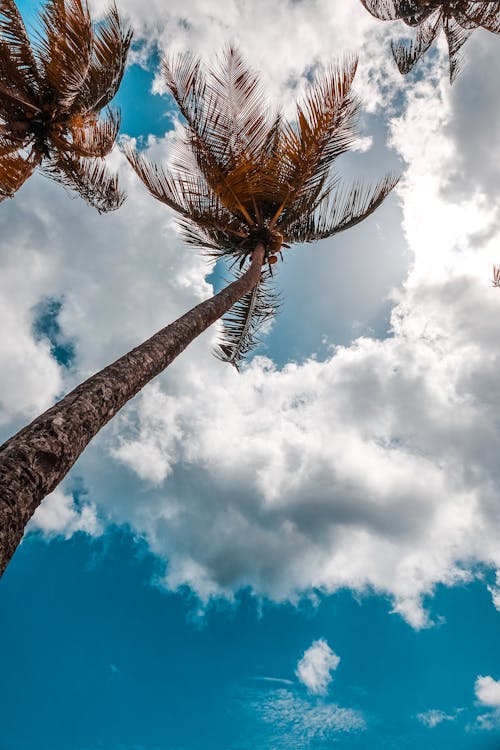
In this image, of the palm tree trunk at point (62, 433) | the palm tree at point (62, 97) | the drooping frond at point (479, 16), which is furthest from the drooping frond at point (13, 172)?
the drooping frond at point (479, 16)

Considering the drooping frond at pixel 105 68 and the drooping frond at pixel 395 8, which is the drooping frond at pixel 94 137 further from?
the drooping frond at pixel 395 8

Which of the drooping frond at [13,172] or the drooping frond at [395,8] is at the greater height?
the drooping frond at [395,8]

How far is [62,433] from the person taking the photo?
2.91 metres

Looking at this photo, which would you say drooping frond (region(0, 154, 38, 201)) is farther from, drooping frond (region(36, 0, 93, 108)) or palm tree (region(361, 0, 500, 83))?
palm tree (region(361, 0, 500, 83))

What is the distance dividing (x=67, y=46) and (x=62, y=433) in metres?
7.40

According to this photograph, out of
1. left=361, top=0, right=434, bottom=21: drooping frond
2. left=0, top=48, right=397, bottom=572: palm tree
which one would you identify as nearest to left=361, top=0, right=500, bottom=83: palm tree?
left=361, top=0, right=434, bottom=21: drooping frond

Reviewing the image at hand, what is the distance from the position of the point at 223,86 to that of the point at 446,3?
26.5ft

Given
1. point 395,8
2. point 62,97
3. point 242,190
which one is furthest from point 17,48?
point 395,8

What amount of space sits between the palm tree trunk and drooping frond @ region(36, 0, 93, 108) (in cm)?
566

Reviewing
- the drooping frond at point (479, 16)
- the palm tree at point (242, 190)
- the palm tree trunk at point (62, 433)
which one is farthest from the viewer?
the drooping frond at point (479, 16)

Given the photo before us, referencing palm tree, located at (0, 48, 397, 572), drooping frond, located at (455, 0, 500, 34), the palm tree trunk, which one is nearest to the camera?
the palm tree trunk

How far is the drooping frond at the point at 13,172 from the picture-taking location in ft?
29.2

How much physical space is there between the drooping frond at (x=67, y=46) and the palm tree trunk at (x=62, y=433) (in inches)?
223

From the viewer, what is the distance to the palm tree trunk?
234 centimetres
